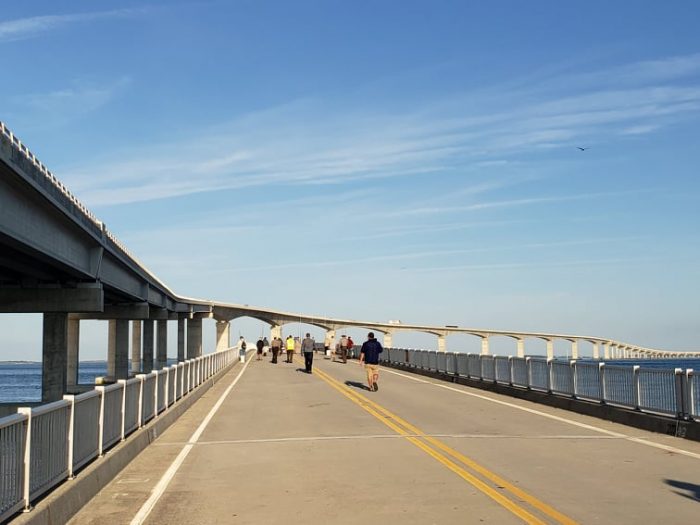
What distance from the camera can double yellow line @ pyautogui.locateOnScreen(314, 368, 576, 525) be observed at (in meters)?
8.68

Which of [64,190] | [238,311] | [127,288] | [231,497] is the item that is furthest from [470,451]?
[238,311]

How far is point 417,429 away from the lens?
54.6 feet

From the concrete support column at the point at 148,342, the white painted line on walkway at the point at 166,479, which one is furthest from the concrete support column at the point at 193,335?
the white painted line on walkway at the point at 166,479

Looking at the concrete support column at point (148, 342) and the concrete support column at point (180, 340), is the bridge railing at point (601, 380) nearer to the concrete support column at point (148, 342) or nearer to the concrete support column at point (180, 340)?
the concrete support column at point (148, 342)

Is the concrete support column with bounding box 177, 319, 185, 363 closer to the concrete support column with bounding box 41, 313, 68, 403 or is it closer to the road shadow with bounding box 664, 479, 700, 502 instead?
the concrete support column with bounding box 41, 313, 68, 403

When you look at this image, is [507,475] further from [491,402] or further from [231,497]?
[491,402]

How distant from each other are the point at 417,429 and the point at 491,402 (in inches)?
290

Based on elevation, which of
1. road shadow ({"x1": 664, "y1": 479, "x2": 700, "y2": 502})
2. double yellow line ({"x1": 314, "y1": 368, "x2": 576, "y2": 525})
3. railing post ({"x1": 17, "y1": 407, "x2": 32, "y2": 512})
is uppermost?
railing post ({"x1": 17, "y1": 407, "x2": 32, "y2": 512})

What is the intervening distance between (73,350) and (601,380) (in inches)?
2119

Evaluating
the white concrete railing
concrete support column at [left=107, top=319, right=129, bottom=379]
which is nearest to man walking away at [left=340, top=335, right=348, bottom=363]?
concrete support column at [left=107, top=319, right=129, bottom=379]

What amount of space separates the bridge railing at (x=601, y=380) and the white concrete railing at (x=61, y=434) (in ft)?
32.3

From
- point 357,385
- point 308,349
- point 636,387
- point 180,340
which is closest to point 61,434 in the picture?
point 636,387

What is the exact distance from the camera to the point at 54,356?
4544cm

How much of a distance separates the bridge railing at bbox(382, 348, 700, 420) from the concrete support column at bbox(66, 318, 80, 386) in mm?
39242
